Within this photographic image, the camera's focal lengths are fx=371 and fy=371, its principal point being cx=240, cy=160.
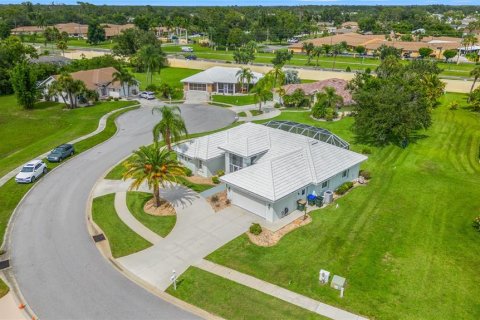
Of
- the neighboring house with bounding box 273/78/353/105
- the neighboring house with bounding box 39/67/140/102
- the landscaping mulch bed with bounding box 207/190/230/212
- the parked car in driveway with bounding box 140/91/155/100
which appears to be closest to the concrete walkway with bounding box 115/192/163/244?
the landscaping mulch bed with bounding box 207/190/230/212

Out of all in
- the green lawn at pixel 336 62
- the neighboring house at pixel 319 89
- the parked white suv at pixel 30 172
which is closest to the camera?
the parked white suv at pixel 30 172

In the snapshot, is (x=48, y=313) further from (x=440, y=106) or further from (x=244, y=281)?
(x=440, y=106)

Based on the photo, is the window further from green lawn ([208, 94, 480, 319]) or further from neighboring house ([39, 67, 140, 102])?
green lawn ([208, 94, 480, 319])

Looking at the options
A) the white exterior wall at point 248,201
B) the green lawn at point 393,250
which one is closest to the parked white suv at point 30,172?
the white exterior wall at point 248,201

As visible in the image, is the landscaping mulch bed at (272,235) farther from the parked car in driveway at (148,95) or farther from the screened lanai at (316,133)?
the parked car in driveway at (148,95)

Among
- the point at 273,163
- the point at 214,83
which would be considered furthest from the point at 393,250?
the point at 214,83

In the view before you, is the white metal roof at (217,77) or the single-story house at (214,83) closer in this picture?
the single-story house at (214,83)
